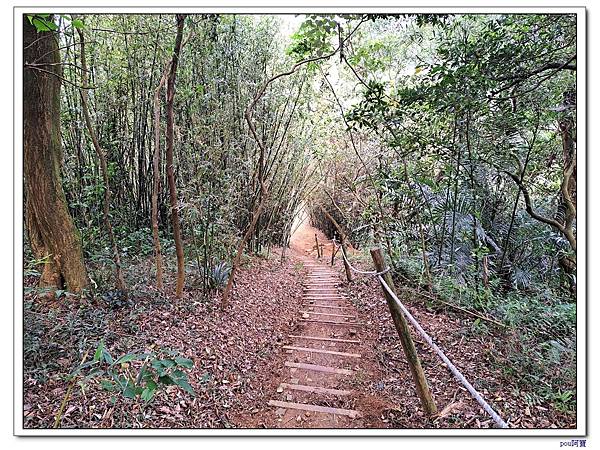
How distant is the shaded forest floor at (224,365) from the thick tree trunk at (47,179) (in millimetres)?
182

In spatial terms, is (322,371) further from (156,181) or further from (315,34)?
(315,34)

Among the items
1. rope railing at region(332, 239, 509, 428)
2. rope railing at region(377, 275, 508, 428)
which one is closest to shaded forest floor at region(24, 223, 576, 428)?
rope railing at region(332, 239, 509, 428)

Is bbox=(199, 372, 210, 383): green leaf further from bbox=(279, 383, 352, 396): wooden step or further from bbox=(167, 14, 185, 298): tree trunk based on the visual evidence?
bbox=(167, 14, 185, 298): tree trunk

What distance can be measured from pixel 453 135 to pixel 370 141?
4.88 ft

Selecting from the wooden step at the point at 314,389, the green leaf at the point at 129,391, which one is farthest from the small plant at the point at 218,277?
the green leaf at the point at 129,391

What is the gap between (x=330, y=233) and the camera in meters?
9.57

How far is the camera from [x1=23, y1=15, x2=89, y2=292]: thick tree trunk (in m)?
1.98

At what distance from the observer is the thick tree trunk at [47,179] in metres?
1.98

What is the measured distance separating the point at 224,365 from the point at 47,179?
167 centimetres

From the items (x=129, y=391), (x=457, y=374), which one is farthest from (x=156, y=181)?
(x=457, y=374)

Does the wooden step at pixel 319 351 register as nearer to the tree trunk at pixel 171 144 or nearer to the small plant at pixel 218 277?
the small plant at pixel 218 277

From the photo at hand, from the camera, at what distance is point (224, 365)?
218cm
